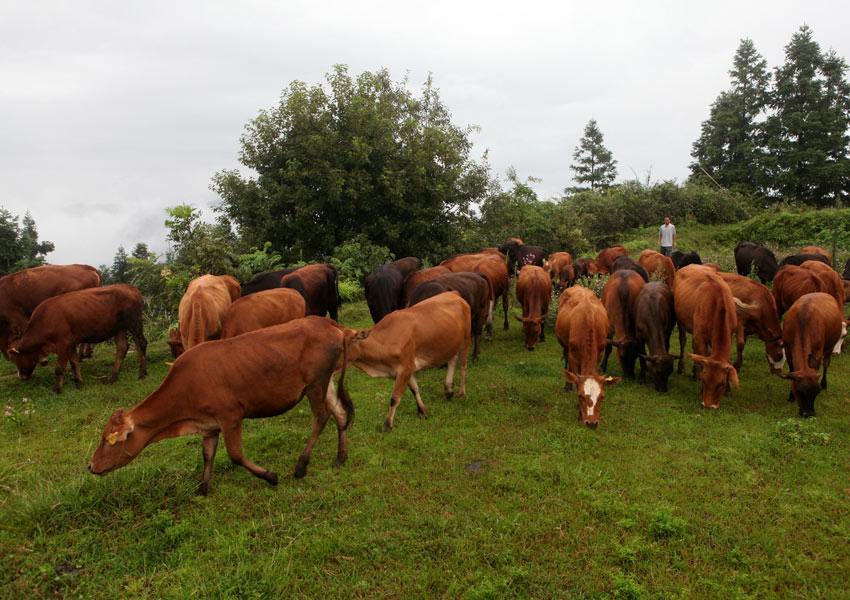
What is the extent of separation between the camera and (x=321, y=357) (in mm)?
5336

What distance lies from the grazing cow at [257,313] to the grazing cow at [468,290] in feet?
7.66

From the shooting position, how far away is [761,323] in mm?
8898

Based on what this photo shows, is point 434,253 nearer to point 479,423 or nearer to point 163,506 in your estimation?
point 479,423

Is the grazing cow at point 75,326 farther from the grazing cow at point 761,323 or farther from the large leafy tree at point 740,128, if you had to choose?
the large leafy tree at point 740,128

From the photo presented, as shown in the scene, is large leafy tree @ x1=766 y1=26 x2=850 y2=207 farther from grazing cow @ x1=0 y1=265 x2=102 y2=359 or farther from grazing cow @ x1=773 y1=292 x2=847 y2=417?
grazing cow @ x1=0 y1=265 x2=102 y2=359

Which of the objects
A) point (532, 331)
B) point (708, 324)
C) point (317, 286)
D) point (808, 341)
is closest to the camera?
point (808, 341)

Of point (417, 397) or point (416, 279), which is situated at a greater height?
point (416, 279)

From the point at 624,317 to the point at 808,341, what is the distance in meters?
2.67

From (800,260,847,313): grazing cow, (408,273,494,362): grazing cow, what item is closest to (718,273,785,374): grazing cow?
(800,260,847,313): grazing cow

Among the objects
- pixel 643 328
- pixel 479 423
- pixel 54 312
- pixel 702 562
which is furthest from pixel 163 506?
pixel 643 328

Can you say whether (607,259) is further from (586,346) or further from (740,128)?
(740,128)

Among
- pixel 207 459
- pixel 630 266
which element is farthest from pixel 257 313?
pixel 630 266

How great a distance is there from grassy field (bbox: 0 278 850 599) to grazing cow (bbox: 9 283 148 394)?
1817 mm

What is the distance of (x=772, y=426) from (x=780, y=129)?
3702 centimetres
